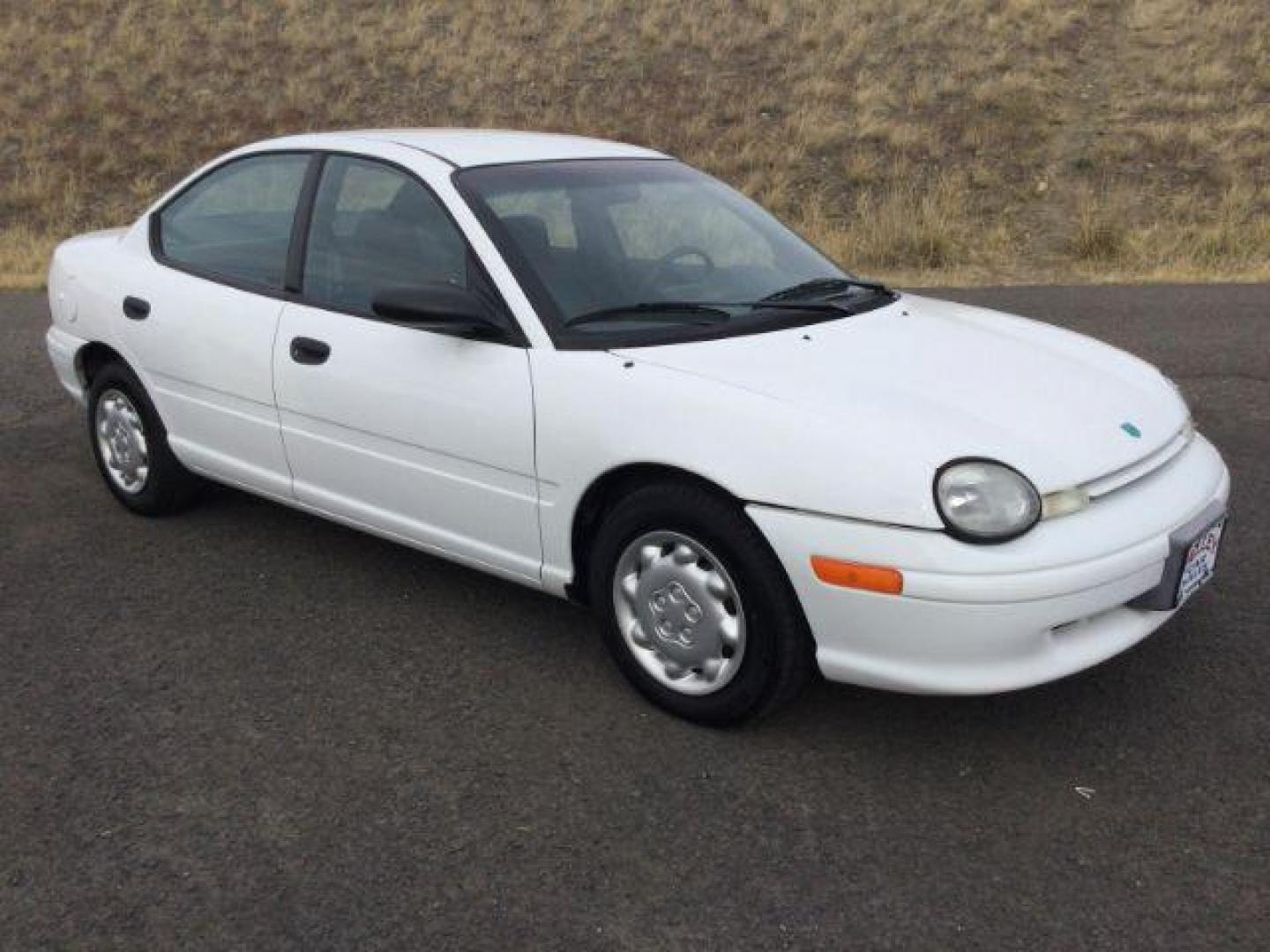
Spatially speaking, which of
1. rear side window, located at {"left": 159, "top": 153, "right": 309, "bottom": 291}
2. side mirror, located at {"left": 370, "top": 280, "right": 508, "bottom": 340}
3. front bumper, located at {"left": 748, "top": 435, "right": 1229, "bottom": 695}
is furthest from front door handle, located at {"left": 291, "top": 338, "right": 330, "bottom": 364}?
front bumper, located at {"left": 748, "top": 435, "right": 1229, "bottom": 695}

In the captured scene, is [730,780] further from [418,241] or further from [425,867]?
[418,241]

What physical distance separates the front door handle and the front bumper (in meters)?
1.65

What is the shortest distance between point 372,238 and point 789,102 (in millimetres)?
17098

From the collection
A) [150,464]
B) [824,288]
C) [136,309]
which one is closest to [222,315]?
[136,309]

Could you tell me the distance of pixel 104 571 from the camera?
4629mm

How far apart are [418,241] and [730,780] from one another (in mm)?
1932

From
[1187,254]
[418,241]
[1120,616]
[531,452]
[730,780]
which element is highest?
[418,241]

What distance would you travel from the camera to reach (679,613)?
11.2 ft

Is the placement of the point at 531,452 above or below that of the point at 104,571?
above

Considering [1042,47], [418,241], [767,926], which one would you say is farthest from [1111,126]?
[767,926]

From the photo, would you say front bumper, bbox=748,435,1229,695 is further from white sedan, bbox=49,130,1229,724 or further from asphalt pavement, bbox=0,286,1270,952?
asphalt pavement, bbox=0,286,1270,952

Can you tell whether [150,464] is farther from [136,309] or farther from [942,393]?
[942,393]

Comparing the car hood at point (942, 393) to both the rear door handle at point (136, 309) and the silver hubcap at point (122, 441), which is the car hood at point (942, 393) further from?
the silver hubcap at point (122, 441)

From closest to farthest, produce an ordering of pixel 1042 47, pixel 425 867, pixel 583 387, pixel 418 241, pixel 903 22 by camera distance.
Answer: pixel 425 867 < pixel 583 387 < pixel 418 241 < pixel 1042 47 < pixel 903 22
